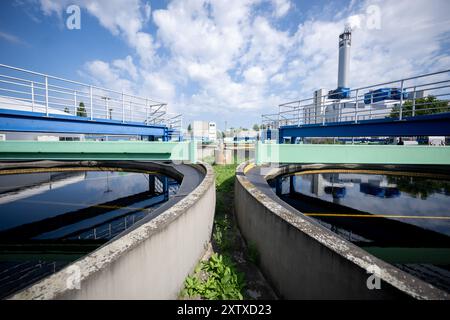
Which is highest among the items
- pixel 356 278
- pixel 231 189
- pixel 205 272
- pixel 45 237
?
pixel 356 278

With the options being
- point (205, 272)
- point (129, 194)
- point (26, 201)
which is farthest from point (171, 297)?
point (26, 201)

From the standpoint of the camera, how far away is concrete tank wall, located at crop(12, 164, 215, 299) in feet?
4.91

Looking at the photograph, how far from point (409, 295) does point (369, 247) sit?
4950 millimetres

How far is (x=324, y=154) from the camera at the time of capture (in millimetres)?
5406

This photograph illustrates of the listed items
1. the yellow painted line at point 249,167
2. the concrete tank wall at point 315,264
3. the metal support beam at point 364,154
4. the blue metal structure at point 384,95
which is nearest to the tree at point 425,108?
the blue metal structure at point 384,95

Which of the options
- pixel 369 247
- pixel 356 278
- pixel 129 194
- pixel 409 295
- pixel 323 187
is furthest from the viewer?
pixel 323 187

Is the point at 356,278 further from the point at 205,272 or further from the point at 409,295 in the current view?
the point at 205,272

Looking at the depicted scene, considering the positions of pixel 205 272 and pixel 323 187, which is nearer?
pixel 205 272

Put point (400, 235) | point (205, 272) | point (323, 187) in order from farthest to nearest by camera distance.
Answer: point (323, 187) → point (400, 235) → point (205, 272)

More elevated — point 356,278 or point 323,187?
point 356,278

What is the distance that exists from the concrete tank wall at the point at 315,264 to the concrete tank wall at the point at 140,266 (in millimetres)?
1238

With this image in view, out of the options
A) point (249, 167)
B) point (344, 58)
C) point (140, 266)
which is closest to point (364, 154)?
point (249, 167)

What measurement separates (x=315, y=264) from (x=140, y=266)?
1847 mm

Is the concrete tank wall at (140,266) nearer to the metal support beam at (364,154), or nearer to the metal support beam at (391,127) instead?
the metal support beam at (364,154)
